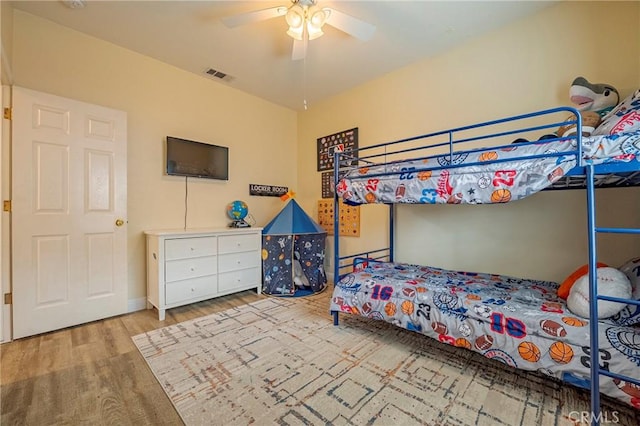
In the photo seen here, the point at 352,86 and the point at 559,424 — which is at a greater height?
the point at 352,86

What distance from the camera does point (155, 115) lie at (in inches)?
120

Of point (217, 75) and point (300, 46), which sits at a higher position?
point (217, 75)

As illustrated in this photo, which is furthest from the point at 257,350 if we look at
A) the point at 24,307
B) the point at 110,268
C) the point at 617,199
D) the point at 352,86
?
the point at 352,86

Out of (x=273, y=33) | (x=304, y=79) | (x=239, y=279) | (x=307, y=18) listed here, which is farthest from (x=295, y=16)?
(x=239, y=279)

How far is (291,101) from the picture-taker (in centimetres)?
419

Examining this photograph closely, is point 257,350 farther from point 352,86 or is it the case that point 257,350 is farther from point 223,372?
point 352,86

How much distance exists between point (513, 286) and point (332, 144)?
2956mm

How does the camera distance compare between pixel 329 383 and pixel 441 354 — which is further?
pixel 441 354

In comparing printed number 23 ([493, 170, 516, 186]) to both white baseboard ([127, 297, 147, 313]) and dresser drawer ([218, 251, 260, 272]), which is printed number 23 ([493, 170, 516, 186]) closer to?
dresser drawer ([218, 251, 260, 272])

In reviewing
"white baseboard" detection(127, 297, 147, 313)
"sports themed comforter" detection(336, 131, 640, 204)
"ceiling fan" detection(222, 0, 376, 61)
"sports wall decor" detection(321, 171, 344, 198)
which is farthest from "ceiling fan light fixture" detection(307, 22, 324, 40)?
"white baseboard" detection(127, 297, 147, 313)

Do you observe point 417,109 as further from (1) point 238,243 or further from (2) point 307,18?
(1) point 238,243

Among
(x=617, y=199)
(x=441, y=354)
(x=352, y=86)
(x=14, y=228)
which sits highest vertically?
(x=352, y=86)

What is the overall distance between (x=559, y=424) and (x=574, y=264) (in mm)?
1408

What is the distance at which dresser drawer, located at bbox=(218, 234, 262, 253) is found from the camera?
122 inches
